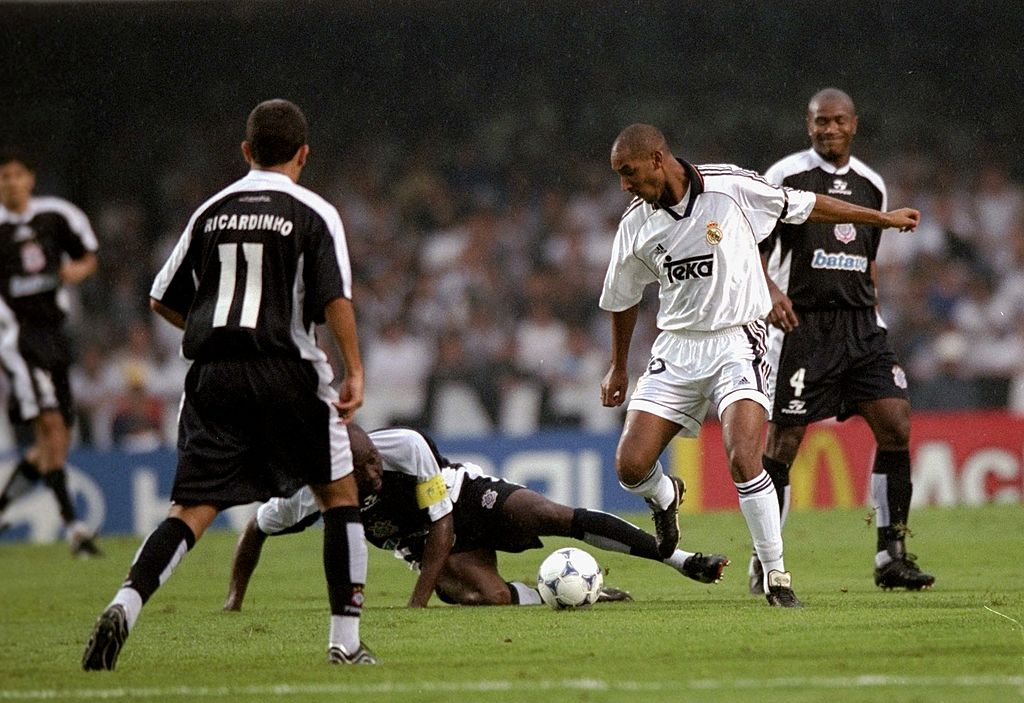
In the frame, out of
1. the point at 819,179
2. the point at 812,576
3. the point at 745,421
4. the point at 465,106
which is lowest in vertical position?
the point at 812,576

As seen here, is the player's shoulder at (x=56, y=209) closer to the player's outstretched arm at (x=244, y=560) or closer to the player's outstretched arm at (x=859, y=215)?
the player's outstretched arm at (x=244, y=560)

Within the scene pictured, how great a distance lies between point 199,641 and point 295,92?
558 inches

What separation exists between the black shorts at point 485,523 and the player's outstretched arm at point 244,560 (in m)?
0.97

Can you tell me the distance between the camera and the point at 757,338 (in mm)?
7363

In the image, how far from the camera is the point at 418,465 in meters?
7.83

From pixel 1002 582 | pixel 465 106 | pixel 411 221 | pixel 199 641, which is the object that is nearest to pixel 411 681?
pixel 199 641

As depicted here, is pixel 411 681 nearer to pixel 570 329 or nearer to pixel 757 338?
pixel 757 338

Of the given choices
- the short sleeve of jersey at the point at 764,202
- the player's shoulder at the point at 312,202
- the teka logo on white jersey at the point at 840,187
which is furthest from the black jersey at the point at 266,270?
the teka logo on white jersey at the point at 840,187

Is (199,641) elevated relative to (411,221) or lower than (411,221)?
lower

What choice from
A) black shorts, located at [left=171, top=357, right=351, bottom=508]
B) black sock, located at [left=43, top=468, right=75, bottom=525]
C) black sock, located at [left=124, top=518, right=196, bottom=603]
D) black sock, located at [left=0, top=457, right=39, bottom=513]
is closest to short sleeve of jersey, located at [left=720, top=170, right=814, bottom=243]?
black shorts, located at [left=171, top=357, right=351, bottom=508]

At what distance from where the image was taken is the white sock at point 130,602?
18.2ft

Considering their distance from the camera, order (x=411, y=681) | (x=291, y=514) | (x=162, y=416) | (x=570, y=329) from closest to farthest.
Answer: (x=411, y=681)
(x=291, y=514)
(x=162, y=416)
(x=570, y=329)

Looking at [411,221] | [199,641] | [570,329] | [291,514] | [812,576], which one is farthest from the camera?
[411,221]

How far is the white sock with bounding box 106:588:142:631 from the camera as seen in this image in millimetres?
5559
